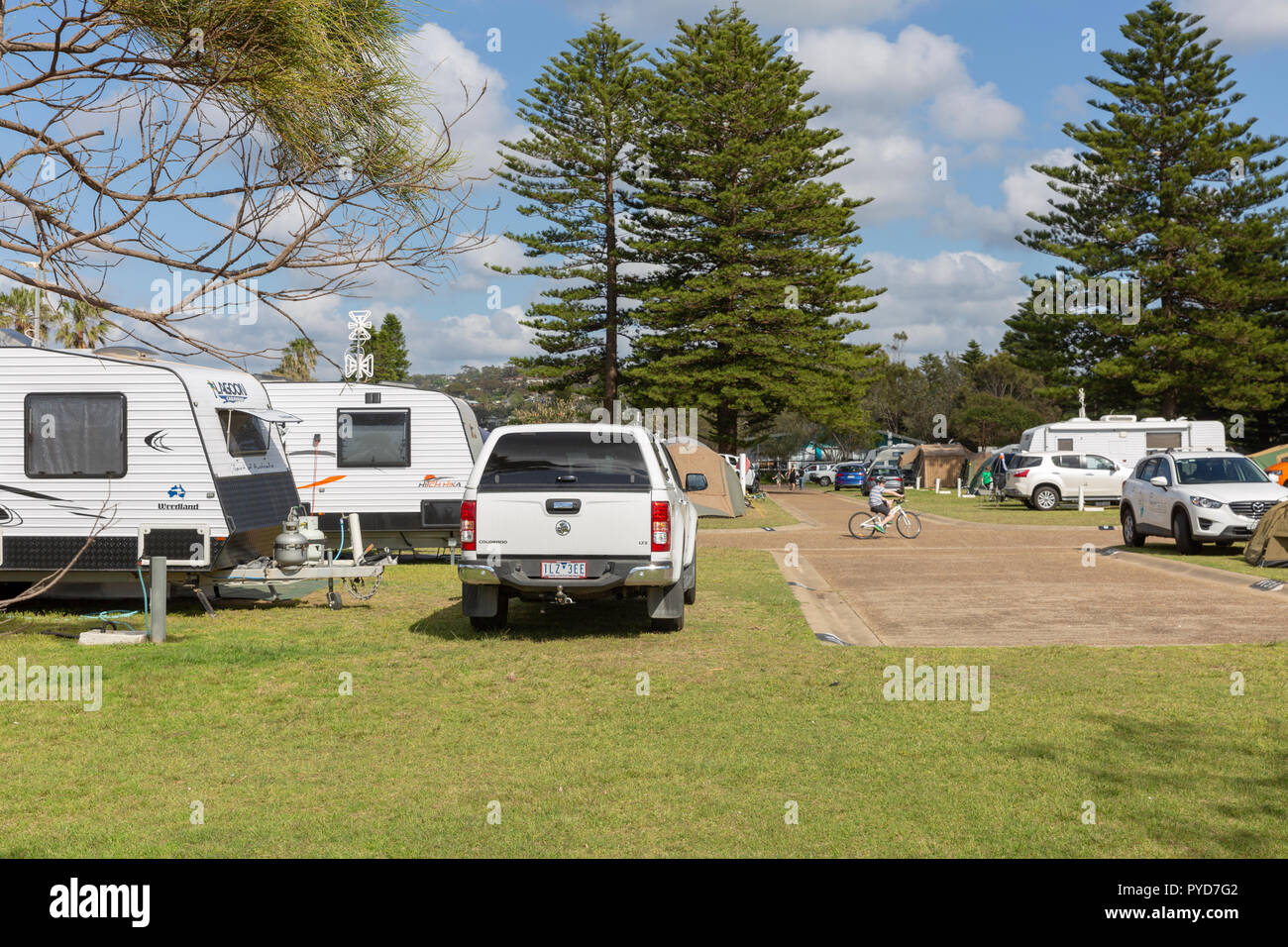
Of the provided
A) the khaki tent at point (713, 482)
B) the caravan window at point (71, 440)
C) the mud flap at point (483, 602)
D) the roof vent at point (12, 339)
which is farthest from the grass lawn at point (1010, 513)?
the roof vent at point (12, 339)

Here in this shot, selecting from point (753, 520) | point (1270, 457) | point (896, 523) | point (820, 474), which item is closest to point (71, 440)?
point (896, 523)

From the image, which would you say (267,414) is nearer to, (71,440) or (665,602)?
(71,440)

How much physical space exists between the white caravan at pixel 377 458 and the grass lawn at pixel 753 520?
9895mm

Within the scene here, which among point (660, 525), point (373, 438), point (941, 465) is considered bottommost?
point (660, 525)

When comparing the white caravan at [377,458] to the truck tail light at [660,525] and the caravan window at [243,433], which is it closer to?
the caravan window at [243,433]

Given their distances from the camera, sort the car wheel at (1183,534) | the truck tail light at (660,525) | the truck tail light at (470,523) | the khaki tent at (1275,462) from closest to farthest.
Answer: the truck tail light at (660,525), the truck tail light at (470,523), the car wheel at (1183,534), the khaki tent at (1275,462)

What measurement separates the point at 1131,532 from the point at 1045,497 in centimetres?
1416

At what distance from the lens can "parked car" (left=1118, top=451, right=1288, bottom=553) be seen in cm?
1728

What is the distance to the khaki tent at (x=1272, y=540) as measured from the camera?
50.2 feet

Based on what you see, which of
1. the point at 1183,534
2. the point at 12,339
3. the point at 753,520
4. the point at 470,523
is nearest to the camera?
the point at 470,523

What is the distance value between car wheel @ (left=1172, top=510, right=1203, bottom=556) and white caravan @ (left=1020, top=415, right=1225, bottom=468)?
19428mm

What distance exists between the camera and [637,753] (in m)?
6.05

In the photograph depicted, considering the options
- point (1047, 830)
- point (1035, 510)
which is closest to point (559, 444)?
point (1047, 830)

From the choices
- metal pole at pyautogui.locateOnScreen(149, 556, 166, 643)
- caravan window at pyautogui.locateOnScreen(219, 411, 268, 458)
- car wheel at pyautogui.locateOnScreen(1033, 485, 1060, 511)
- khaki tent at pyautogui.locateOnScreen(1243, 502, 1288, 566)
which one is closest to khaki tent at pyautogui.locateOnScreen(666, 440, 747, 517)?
car wheel at pyautogui.locateOnScreen(1033, 485, 1060, 511)
